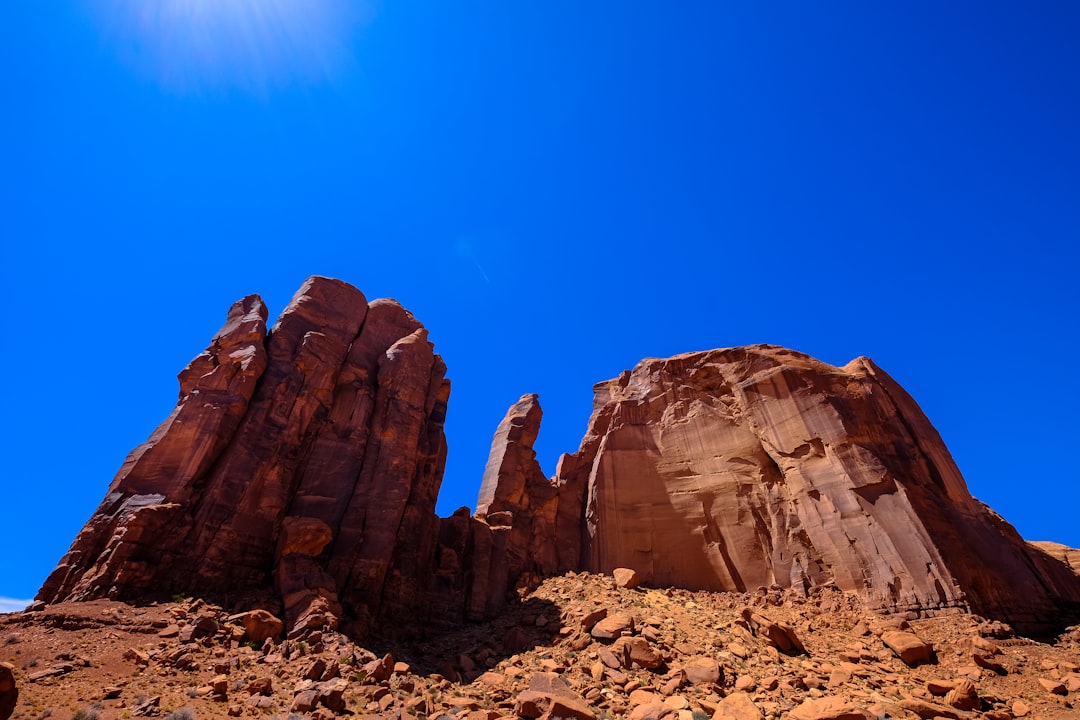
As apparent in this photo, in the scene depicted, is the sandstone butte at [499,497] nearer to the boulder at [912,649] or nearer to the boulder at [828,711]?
the boulder at [912,649]

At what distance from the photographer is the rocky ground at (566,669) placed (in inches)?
631

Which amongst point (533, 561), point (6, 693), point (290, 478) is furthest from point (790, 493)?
point (6, 693)

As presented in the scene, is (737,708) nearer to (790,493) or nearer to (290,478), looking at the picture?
(790,493)

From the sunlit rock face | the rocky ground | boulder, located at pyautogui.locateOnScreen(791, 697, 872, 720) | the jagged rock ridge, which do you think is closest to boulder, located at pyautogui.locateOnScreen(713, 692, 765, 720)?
the rocky ground

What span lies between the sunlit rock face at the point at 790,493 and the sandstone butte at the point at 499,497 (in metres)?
0.12

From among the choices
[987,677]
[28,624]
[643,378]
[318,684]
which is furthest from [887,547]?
[28,624]

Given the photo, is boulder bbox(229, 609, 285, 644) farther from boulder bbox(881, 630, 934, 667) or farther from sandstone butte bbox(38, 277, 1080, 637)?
boulder bbox(881, 630, 934, 667)

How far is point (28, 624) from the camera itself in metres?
19.0

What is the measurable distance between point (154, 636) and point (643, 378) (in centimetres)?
3482

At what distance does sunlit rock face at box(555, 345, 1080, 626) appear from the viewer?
83.9ft

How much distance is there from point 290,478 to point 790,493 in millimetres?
29117

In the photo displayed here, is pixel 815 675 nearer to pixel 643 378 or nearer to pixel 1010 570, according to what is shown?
pixel 1010 570

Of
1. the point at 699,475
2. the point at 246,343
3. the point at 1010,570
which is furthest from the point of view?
the point at 699,475

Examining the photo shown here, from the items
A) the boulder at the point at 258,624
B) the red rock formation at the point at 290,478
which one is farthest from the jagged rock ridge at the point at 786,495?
the boulder at the point at 258,624
